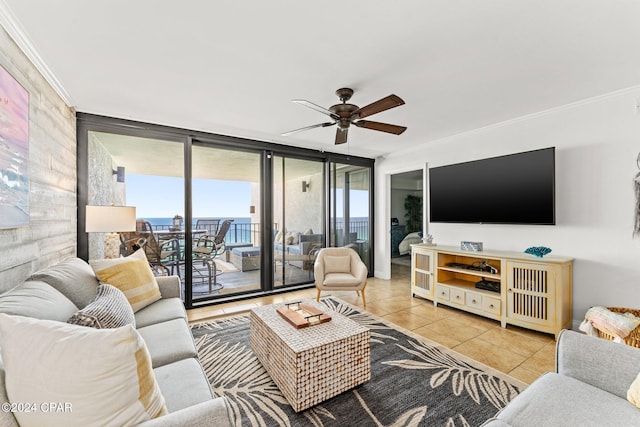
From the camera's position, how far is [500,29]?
5.64ft

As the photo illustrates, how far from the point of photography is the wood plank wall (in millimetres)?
1686

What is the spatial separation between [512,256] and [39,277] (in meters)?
4.05

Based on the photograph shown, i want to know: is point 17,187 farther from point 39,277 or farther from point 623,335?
point 623,335

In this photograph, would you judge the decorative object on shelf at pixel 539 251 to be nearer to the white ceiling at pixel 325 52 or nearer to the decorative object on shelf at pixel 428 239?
the decorative object on shelf at pixel 428 239

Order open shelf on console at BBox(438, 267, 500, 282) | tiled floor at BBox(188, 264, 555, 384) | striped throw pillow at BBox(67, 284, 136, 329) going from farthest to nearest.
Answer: open shelf on console at BBox(438, 267, 500, 282)
tiled floor at BBox(188, 264, 555, 384)
striped throw pillow at BBox(67, 284, 136, 329)

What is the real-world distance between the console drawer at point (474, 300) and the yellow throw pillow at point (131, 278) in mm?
3421

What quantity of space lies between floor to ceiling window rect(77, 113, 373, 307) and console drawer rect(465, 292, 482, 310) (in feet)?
7.17

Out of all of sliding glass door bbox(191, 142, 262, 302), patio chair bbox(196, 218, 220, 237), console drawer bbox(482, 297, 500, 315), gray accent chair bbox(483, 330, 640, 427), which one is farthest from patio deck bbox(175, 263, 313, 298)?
gray accent chair bbox(483, 330, 640, 427)

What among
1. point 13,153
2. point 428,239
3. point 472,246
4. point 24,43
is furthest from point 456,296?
point 24,43

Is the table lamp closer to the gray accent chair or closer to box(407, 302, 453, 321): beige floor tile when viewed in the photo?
the gray accent chair

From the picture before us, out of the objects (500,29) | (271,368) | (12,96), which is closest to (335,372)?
(271,368)

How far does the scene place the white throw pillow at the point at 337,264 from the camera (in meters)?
3.96

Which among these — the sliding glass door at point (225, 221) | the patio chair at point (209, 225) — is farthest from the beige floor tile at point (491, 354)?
the patio chair at point (209, 225)

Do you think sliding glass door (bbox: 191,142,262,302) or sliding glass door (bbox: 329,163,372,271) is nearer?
sliding glass door (bbox: 191,142,262,302)
